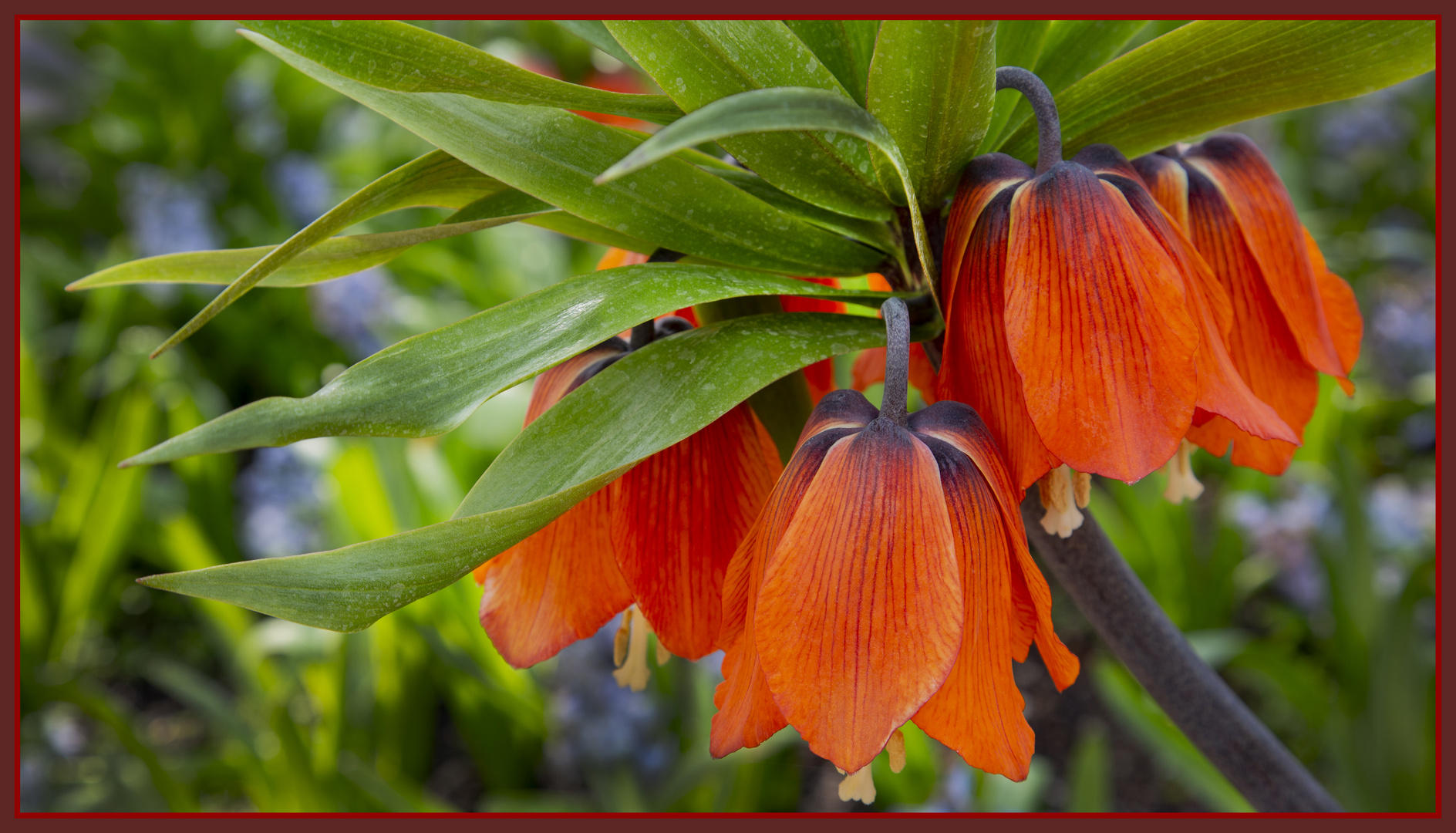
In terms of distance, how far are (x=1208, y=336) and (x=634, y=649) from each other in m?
0.29

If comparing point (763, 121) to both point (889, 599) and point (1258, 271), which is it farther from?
point (1258, 271)

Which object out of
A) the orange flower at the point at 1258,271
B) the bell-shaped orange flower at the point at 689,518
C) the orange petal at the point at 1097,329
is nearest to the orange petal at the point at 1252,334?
the orange flower at the point at 1258,271

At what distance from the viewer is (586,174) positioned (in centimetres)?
39

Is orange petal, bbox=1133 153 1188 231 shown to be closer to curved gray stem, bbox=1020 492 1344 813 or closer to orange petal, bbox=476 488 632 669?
curved gray stem, bbox=1020 492 1344 813

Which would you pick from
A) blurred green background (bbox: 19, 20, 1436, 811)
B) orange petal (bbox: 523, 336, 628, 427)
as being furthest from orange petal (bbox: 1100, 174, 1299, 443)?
blurred green background (bbox: 19, 20, 1436, 811)

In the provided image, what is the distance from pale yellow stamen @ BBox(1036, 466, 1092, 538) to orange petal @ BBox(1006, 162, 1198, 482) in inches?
2.2

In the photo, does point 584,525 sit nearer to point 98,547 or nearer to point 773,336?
point 773,336

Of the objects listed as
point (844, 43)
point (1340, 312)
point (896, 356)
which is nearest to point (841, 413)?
point (896, 356)

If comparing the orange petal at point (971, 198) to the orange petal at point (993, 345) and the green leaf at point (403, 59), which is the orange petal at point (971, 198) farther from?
the green leaf at point (403, 59)

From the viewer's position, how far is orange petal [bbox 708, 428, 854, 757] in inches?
13.7

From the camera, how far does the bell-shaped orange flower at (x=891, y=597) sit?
32cm

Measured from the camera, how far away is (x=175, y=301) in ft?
8.29

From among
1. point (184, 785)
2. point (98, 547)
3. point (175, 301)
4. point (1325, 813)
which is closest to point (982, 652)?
point (1325, 813)

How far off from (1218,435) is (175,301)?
2674 millimetres
